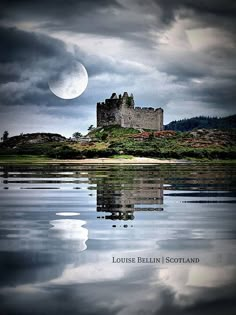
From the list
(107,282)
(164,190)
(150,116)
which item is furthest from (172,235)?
(150,116)

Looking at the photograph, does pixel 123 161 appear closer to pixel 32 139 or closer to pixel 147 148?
pixel 147 148

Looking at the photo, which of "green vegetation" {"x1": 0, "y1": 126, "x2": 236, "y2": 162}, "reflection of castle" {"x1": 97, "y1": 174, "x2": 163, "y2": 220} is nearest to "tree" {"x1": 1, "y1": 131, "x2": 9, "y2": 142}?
"green vegetation" {"x1": 0, "y1": 126, "x2": 236, "y2": 162}

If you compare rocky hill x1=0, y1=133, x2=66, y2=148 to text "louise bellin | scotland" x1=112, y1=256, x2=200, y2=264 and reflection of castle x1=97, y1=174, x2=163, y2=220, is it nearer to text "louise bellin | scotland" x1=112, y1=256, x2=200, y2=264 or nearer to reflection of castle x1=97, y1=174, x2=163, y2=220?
reflection of castle x1=97, y1=174, x2=163, y2=220

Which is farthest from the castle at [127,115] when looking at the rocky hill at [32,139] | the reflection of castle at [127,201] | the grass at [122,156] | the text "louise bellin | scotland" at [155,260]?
the text "louise bellin | scotland" at [155,260]

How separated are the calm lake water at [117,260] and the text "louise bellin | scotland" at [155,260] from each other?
0.07 feet

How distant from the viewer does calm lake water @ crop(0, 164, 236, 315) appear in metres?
9.35

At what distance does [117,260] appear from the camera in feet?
40.1

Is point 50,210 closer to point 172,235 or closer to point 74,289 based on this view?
point 172,235

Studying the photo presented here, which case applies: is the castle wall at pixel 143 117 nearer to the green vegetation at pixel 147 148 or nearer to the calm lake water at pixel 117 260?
the green vegetation at pixel 147 148

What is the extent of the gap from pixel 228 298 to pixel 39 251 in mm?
5127

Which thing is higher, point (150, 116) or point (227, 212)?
point (150, 116)

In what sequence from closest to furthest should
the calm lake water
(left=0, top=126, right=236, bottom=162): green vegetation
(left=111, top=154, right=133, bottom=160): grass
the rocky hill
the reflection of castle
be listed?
1. the calm lake water
2. the reflection of castle
3. (left=111, top=154, right=133, bottom=160): grass
4. (left=0, top=126, right=236, bottom=162): green vegetation
5. the rocky hill

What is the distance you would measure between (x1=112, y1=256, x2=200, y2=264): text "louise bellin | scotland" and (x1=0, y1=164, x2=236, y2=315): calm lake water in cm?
2

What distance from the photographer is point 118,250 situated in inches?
524
